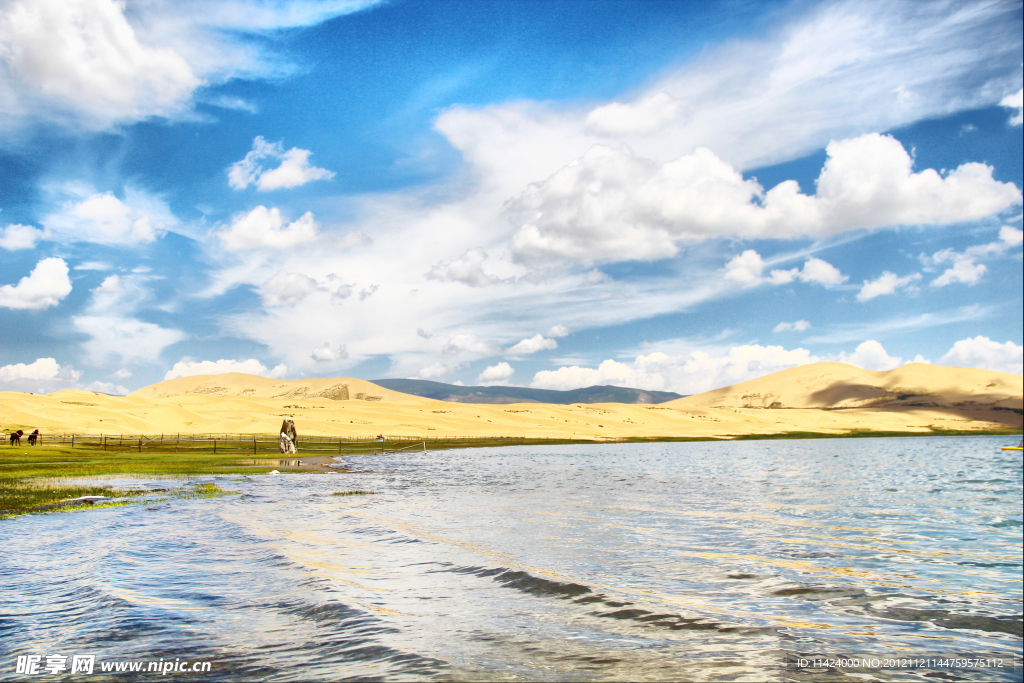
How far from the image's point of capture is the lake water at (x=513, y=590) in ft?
30.8

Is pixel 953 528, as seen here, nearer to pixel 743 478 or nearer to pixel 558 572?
pixel 558 572

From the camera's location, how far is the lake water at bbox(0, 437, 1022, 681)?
9391mm

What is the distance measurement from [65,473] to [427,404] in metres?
160

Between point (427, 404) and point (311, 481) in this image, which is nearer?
point (311, 481)

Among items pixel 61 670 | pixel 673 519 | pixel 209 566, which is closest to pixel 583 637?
→ pixel 61 670

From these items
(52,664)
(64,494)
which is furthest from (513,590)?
(64,494)

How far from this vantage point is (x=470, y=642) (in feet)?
33.3
